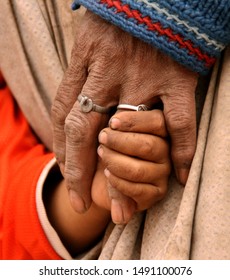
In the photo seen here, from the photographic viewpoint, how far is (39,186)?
2.37ft

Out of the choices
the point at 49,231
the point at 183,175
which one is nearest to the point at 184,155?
the point at 183,175

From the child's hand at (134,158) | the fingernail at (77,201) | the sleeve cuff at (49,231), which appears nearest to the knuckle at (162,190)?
the child's hand at (134,158)

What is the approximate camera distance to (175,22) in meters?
0.51

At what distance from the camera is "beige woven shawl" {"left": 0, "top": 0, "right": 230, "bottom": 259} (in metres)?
0.52

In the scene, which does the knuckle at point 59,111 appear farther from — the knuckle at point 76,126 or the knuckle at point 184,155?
the knuckle at point 184,155

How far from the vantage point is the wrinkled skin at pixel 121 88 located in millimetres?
542

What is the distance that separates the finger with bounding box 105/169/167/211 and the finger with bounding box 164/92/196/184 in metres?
0.03

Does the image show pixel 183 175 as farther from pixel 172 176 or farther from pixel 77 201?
pixel 77 201

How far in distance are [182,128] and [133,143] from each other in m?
0.06

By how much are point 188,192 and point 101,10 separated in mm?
227

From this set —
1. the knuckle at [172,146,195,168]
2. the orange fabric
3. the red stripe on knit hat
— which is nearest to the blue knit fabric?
the red stripe on knit hat

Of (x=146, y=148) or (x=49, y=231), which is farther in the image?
(x=49, y=231)
